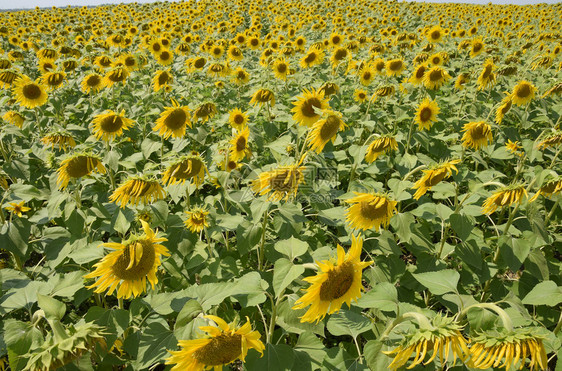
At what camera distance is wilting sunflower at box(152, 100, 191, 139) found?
3129mm

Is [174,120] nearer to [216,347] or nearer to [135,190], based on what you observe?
[135,190]

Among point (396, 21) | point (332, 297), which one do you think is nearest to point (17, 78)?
point (332, 297)

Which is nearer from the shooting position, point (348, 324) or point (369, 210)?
point (348, 324)

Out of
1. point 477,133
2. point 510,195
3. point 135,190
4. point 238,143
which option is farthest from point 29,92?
point 477,133

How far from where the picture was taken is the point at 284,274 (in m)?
1.78

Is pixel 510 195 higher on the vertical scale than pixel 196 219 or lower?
higher

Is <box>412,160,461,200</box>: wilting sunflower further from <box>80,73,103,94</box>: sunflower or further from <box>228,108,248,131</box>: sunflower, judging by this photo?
<box>80,73,103,94</box>: sunflower

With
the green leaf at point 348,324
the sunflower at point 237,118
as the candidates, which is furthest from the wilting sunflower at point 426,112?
the green leaf at point 348,324

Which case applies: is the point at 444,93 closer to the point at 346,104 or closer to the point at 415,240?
the point at 346,104

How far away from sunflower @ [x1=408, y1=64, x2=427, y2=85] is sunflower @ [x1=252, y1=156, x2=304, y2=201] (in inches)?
156

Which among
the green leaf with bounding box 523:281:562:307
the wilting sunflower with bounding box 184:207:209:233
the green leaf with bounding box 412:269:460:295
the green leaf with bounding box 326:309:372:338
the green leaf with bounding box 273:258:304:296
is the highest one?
the green leaf with bounding box 273:258:304:296

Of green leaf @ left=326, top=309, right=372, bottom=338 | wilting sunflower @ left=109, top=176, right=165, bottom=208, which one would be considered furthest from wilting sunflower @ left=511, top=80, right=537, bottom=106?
wilting sunflower @ left=109, top=176, right=165, bottom=208

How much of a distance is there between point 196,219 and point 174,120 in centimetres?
118

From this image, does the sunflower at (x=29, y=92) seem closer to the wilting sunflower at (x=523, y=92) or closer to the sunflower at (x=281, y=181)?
the sunflower at (x=281, y=181)
